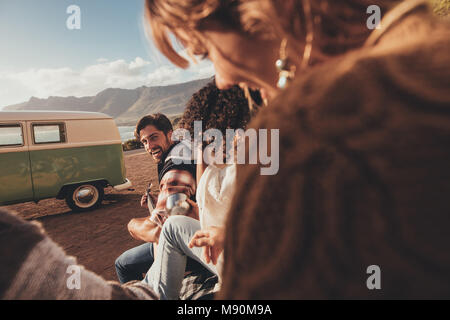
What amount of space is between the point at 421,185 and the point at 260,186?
0.74 ft

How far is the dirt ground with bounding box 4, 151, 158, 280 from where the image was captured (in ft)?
14.1

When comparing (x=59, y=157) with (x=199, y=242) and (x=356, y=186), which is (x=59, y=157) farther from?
(x=356, y=186)

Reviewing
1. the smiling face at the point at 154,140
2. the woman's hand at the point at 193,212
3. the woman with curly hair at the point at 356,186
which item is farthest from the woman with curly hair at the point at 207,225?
the smiling face at the point at 154,140

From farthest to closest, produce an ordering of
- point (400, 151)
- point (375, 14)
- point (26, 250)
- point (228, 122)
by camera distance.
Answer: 1. point (228, 122)
2. point (26, 250)
3. point (375, 14)
4. point (400, 151)

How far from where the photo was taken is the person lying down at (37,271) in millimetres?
650

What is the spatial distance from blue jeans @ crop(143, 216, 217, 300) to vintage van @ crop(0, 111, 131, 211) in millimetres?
5773

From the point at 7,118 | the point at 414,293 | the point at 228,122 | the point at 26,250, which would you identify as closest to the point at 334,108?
the point at 414,293

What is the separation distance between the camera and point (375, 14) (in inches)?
22.2

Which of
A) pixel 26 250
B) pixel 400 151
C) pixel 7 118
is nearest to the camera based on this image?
pixel 400 151

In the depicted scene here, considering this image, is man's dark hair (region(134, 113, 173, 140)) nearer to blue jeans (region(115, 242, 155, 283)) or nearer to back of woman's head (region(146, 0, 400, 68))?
blue jeans (region(115, 242, 155, 283))

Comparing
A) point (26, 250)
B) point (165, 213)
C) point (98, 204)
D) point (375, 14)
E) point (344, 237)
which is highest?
point (375, 14)

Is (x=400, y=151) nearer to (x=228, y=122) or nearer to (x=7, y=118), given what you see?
(x=228, y=122)

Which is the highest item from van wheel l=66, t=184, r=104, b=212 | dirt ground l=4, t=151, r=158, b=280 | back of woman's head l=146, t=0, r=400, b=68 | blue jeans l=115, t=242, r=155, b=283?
back of woman's head l=146, t=0, r=400, b=68

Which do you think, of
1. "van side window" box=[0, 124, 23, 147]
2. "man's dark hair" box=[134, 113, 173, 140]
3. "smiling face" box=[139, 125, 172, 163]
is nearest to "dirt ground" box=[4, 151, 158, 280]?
"van side window" box=[0, 124, 23, 147]
